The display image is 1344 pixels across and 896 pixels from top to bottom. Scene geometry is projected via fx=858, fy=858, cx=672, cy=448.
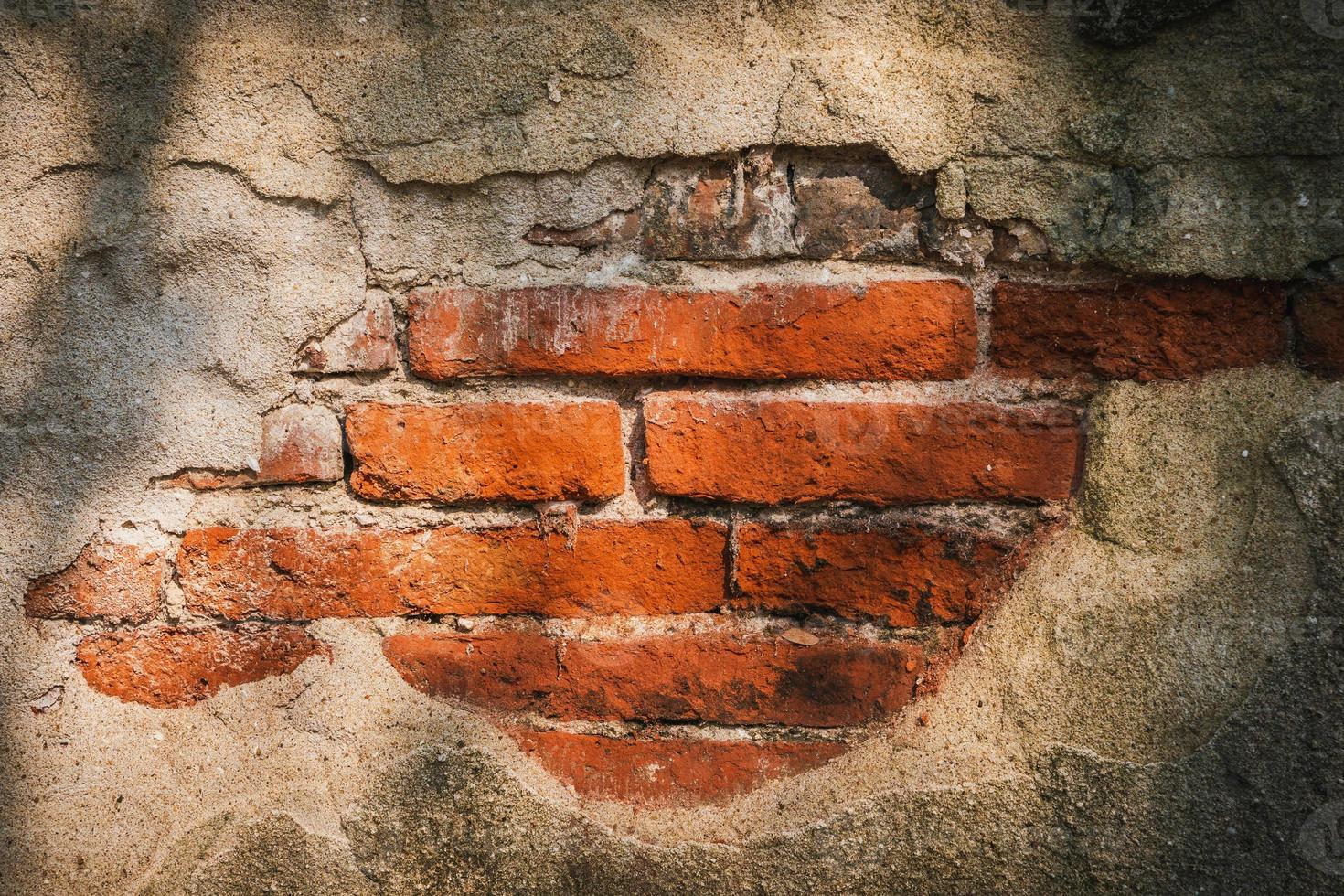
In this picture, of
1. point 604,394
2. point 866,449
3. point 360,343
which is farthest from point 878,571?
point 360,343

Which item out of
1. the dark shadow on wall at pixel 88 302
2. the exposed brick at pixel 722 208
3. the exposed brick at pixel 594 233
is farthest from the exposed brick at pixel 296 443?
the exposed brick at pixel 722 208

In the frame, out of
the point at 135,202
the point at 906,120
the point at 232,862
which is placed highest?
the point at 906,120

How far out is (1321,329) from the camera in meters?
0.85

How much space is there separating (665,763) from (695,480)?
30cm

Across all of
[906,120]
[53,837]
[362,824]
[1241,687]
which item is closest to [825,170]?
[906,120]

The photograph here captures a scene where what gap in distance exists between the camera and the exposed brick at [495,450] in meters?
0.89

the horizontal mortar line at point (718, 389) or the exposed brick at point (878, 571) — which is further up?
the horizontal mortar line at point (718, 389)

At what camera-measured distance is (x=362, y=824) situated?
0.88 meters

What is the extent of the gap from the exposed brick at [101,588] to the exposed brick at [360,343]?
270 mm

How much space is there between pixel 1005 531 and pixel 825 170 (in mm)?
417

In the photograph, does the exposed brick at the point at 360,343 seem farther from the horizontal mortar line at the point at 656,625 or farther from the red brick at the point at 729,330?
the horizontal mortar line at the point at 656,625

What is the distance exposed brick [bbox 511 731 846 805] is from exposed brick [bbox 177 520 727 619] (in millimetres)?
135

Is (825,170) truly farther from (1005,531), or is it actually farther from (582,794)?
(582,794)

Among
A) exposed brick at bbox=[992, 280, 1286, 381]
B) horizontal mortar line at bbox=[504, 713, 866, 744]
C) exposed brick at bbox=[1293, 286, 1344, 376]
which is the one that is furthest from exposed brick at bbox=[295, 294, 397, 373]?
exposed brick at bbox=[1293, 286, 1344, 376]
